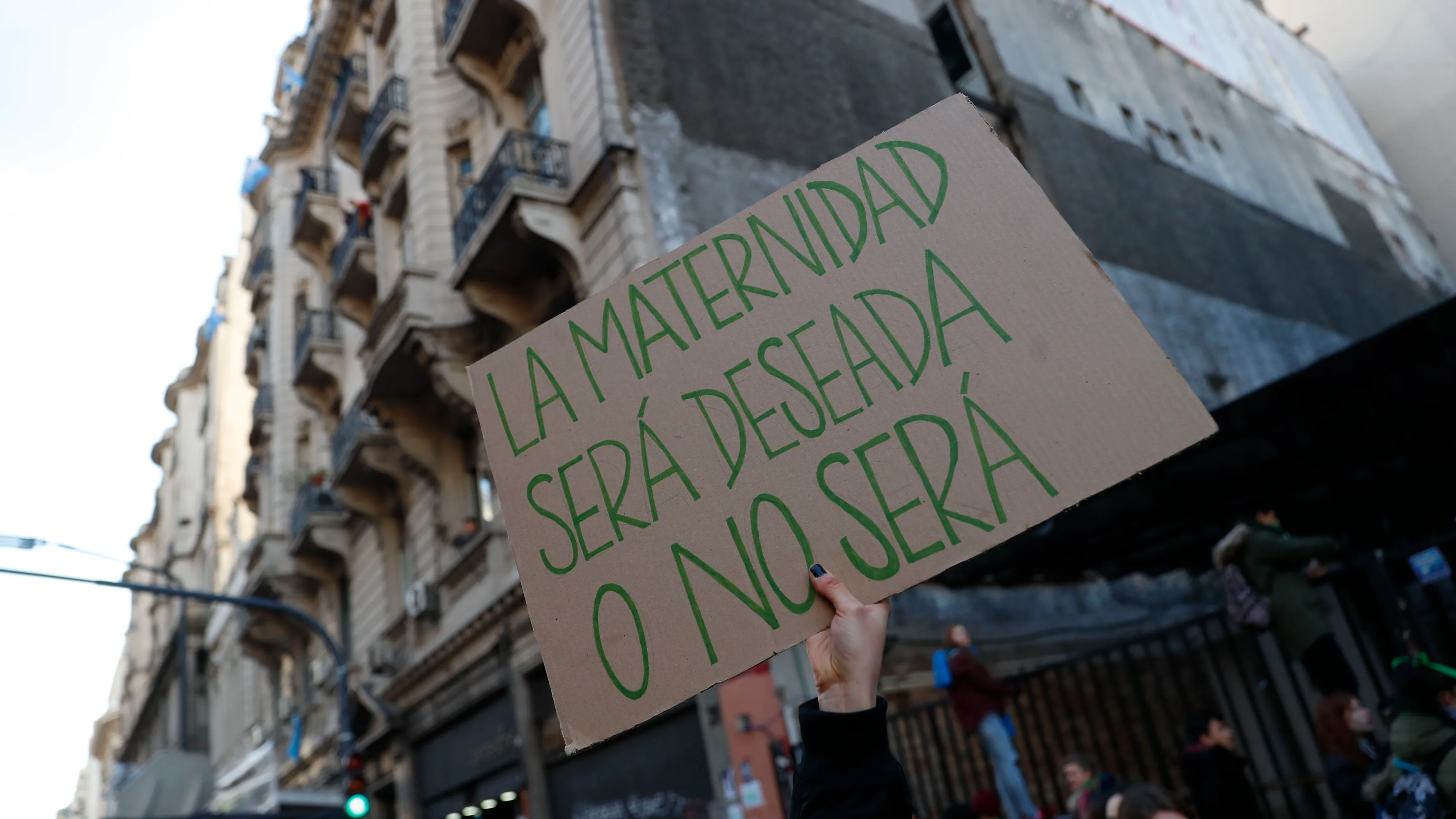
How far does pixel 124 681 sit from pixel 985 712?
59.5 metres

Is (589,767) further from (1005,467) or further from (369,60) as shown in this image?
(369,60)

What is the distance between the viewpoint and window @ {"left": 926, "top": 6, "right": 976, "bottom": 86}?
783 inches

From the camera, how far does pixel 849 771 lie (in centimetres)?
175

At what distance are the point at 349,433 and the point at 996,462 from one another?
18.6 metres

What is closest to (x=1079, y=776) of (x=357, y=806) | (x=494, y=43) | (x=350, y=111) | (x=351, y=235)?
(x=357, y=806)

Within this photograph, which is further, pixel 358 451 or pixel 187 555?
pixel 187 555

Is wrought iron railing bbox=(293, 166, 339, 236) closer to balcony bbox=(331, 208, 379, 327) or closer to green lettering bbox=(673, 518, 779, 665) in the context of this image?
balcony bbox=(331, 208, 379, 327)

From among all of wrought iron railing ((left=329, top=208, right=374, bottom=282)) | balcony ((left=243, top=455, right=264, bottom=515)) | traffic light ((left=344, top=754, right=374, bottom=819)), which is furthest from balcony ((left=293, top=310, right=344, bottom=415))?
traffic light ((left=344, top=754, right=374, bottom=819))

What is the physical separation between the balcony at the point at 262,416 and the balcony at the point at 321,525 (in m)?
5.80

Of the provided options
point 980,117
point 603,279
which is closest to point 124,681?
point 603,279

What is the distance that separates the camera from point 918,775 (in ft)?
30.9

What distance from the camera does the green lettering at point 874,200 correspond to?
8.66ft

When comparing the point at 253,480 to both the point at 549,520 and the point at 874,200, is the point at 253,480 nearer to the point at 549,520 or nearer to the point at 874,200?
the point at 549,520

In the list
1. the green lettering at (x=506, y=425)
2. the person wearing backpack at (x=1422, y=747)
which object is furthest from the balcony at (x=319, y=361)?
the person wearing backpack at (x=1422, y=747)
